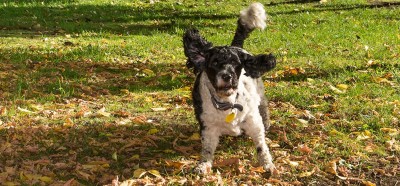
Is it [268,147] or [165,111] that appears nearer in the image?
[268,147]

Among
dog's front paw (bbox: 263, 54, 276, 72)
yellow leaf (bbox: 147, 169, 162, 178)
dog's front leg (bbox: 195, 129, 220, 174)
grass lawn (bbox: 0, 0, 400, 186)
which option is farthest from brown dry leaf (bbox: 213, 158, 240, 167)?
dog's front paw (bbox: 263, 54, 276, 72)

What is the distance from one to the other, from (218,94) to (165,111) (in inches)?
106

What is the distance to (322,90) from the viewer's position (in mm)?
8539

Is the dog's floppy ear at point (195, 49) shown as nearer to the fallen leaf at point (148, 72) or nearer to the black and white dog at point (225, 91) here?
the black and white dog at point (225, 91)

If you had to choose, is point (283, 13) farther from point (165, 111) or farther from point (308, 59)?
point (165, 111)

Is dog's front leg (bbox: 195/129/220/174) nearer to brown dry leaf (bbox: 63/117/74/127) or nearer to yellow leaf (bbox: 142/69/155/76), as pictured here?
brown dry leaf (bbox: 63/117/74/127)

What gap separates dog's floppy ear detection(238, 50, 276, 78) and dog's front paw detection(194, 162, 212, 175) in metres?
1.01

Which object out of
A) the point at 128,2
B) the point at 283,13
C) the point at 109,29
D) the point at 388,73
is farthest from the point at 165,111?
the point at 128,2

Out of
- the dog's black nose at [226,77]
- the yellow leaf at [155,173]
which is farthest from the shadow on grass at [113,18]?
the dog's black nose at [226,77]

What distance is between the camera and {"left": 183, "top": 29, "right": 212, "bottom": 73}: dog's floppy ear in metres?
5.54

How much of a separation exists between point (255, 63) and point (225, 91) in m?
0.53

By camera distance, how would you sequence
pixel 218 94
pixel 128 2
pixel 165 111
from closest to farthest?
pixel 218 94
pixel 165 111
pixel 128 2

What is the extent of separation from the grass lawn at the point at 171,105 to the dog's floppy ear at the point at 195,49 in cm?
109

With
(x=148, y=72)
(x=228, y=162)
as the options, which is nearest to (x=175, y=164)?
(x=228, y=162)
